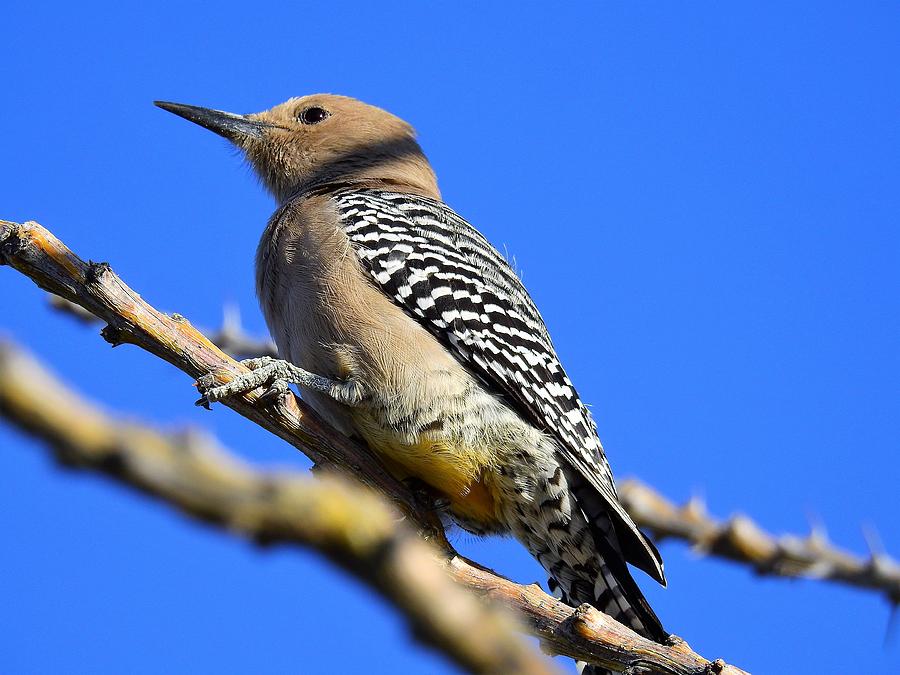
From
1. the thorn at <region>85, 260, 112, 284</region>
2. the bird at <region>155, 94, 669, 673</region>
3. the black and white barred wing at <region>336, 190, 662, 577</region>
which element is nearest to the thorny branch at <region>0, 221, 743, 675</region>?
the thorn at <region>85, 260, 112, 284</region>

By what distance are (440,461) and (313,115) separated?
467cm

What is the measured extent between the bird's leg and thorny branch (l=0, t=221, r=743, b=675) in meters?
0.07

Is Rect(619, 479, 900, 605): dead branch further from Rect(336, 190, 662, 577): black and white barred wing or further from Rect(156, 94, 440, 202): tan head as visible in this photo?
Rect(156, 94, 440, 202): tan head

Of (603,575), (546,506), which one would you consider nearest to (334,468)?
(546,506)

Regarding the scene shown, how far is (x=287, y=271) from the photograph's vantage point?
290 inches

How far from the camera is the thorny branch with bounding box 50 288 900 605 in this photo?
3.69 m

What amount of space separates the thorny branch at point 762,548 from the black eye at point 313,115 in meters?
6.11

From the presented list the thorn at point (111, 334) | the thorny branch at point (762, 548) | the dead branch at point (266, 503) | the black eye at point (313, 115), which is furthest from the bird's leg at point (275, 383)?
the dead branch at point (266, 503)

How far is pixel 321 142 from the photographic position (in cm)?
957

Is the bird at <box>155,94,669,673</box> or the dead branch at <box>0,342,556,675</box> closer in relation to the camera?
the dead branch at <box>0,342,556,675</box>

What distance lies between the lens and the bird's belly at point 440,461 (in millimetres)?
6633

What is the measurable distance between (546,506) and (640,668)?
2.26 metres

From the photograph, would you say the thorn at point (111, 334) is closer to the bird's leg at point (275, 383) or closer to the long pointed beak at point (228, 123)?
the bird's leg at point (275, 383)

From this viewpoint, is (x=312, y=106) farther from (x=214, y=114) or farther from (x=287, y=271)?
(x=287, y=271)
